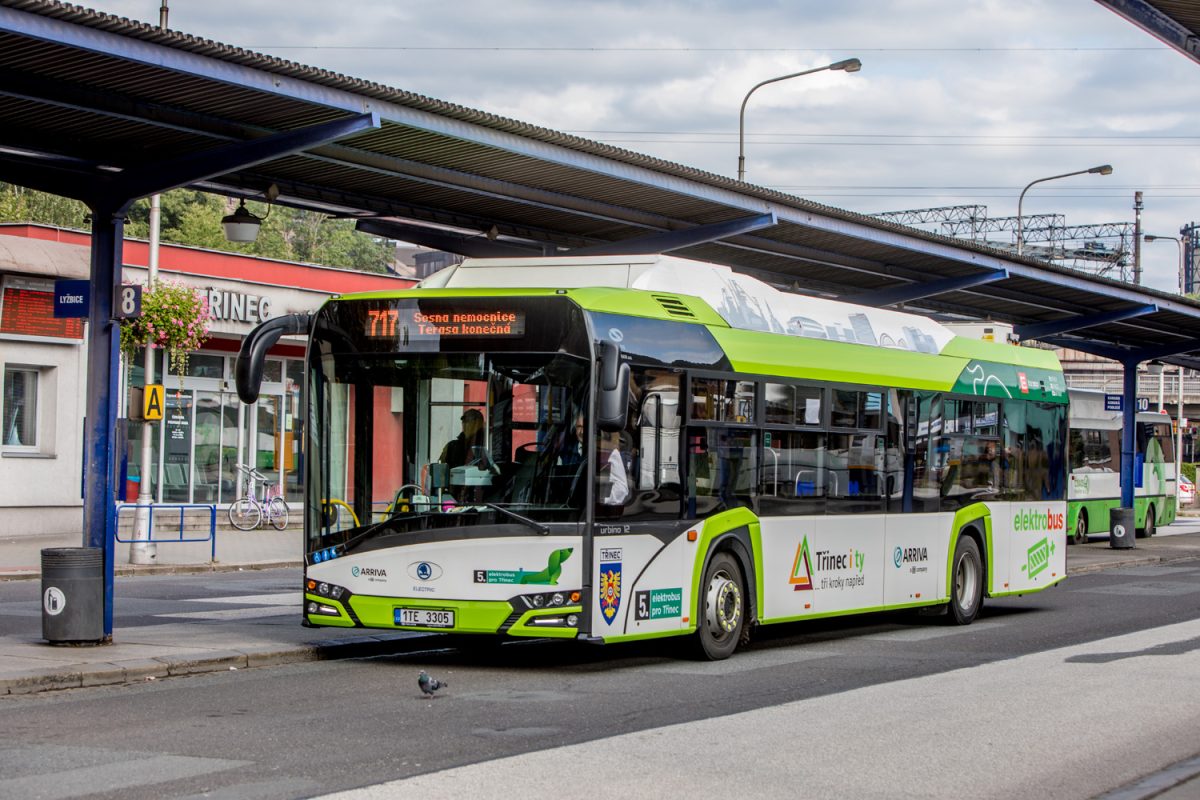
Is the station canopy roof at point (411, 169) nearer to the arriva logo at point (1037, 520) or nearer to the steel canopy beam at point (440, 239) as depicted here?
the steel canopy beam at point (440, 239)

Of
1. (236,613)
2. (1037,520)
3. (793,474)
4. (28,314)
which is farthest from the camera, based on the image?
(28,314)

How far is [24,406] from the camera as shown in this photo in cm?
3128

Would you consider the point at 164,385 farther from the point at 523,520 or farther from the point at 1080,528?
the point at 523,520

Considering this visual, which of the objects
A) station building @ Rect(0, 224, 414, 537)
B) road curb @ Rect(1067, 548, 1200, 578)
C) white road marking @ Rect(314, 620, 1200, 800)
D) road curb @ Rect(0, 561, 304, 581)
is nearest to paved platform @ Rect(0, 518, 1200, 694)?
road curb @ Rect(0, 561, 304, 581)

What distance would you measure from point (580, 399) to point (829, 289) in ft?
49.1

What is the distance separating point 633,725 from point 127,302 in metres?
6.28

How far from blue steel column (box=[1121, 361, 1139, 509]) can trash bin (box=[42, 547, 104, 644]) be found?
30.5 metres

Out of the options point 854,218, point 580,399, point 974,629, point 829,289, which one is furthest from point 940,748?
point 829,289

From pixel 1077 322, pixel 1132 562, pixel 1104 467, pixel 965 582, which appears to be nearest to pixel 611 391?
pixel 965 582

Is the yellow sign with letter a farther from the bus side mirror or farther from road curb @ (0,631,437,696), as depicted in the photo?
the bus side mirror

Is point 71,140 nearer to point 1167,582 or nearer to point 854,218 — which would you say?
point 854,218

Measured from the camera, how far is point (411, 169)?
17.1 metres

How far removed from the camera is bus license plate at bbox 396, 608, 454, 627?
12648mm

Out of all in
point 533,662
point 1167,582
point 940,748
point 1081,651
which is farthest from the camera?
point 1167,582
